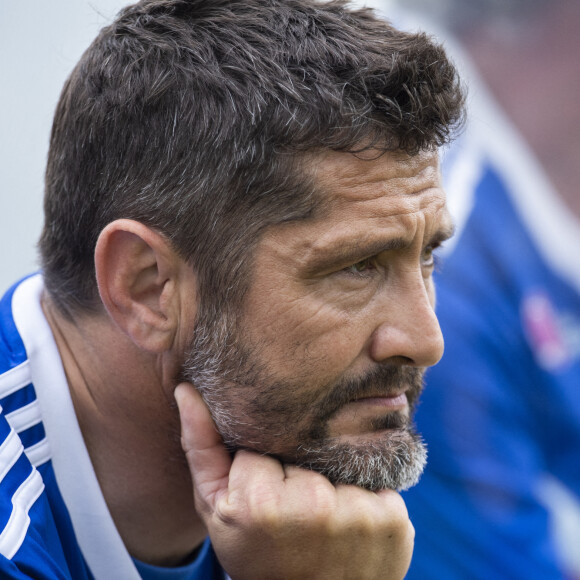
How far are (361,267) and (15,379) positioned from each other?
1096mm

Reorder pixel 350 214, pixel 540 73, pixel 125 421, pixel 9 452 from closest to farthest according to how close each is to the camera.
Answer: pixel 9 452
pixel 350 214
pixel 125 421
pixel 540 73

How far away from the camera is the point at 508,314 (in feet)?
15.2

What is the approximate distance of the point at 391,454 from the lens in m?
2.76

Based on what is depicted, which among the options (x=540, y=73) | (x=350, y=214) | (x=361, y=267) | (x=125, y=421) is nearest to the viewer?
(x=350, y=214)

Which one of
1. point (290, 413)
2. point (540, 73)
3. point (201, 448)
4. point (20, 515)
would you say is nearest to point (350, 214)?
point (290, 413)

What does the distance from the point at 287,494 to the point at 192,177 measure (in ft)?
3.17

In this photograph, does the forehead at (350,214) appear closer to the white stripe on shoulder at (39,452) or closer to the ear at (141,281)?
the ear at (141,281)

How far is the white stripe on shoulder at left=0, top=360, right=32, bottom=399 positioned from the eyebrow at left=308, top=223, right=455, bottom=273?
93 cm

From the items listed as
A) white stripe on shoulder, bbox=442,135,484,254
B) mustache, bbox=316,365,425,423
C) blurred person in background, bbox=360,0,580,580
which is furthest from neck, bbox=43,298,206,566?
white stripe on shoulder, bbox=442,135,484,254

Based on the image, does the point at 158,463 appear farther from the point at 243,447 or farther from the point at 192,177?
the point at 192,177

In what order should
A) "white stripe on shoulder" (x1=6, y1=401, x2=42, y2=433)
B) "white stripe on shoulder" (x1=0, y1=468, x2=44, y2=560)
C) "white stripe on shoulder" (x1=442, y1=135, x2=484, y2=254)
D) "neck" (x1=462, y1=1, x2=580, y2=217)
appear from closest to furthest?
"white stripe on shoulder" (x1=0, y1=468, x2=44, y2=560)
"white stripe on shoulder" (x1=6, y1=401, x2=42, y2=433)
"white stripe on shoulder" (x1=442, y1=135, x2=484, y2=254)
"neck" (x1=462, y1=1, x2=580, y2=217)

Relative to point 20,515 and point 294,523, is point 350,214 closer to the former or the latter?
point 294,523

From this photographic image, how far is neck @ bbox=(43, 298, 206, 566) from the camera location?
2.88 m

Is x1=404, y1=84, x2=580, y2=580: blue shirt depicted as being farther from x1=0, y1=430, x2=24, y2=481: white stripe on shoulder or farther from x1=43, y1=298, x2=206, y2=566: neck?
x1=0, y1=430, x2=24, y2=481: white stripe on shoulder
